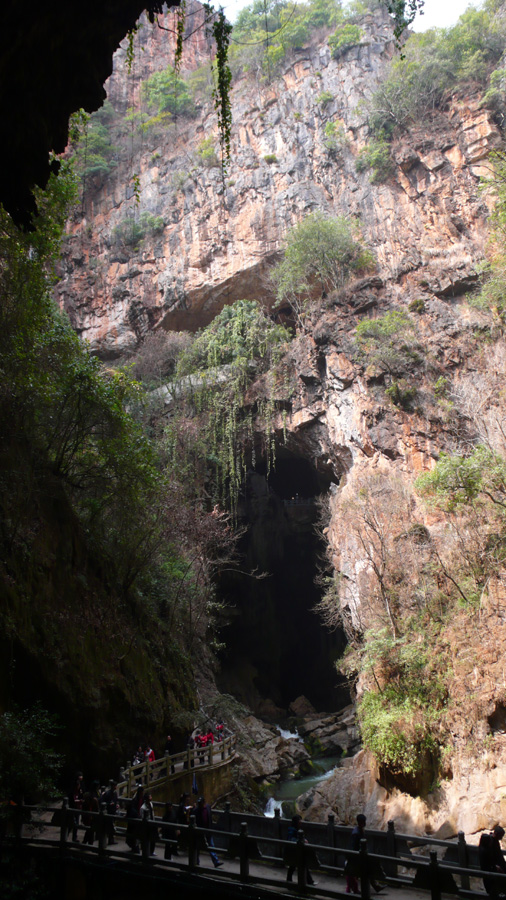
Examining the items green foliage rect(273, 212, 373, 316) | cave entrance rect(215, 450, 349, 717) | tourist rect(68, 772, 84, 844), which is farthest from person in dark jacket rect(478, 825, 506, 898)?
cave entrance rect(215, 450, 349, 717)

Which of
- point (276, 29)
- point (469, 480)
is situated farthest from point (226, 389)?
point (276, 29)

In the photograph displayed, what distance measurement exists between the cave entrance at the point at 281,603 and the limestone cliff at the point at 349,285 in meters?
6.81

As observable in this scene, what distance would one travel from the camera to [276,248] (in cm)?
2795

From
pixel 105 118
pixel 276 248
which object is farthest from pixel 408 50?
pixel 105 118

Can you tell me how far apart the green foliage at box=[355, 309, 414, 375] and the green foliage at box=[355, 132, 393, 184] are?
8.82 m

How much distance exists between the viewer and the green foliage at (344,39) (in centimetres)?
2994

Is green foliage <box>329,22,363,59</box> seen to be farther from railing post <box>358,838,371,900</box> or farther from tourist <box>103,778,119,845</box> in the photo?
railing post <box>358,838,371,900</box>

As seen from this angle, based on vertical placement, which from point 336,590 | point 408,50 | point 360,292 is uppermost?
point 408,50

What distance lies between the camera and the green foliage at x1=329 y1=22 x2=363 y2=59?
2994 centimetres

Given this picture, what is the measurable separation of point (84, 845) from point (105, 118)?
39668mm

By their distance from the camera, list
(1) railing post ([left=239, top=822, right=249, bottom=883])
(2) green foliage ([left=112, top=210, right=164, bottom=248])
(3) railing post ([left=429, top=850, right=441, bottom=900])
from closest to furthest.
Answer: (3) railing post ([left=429, top=850, right=441, bottom=900]), (1) railing post ([left=239, top=822, right=249, bottom=883]), (2) green foliage ([left=112, top=210, right=164, bottom=248])

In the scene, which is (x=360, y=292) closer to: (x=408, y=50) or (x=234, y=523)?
(x=234, y=523)

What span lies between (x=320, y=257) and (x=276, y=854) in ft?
73.3

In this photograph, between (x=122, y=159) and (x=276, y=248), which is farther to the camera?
(x=122, y=159)
